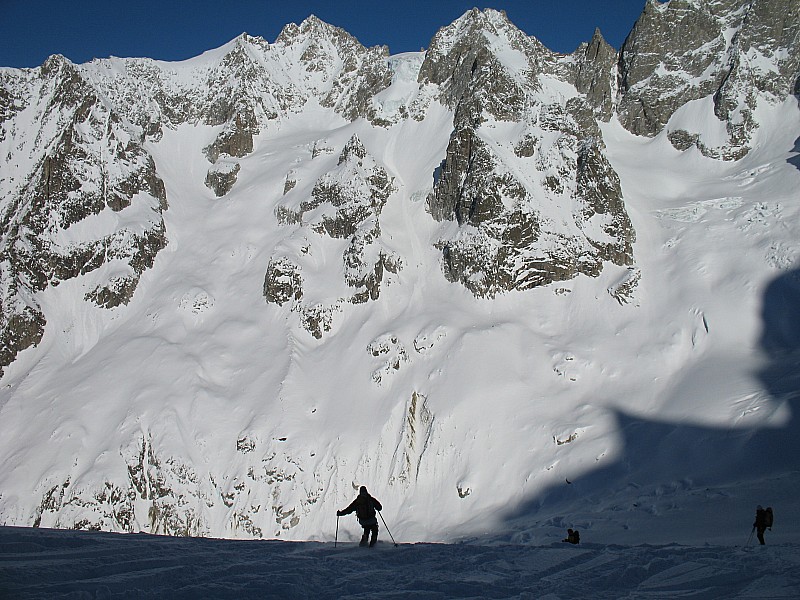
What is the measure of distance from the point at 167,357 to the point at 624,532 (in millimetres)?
40969

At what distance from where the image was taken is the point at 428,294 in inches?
2207

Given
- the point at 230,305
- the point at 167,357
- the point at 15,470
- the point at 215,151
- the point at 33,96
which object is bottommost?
the point at 15,470

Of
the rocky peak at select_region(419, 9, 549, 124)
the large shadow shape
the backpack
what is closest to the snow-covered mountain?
the large shadow shape

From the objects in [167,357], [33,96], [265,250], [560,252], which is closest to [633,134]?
[560,252]

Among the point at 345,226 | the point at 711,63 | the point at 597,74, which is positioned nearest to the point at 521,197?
the point at 345,226

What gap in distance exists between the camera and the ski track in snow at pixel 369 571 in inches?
332

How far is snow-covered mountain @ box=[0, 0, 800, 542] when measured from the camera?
39938mm

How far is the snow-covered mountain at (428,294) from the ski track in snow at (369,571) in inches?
534

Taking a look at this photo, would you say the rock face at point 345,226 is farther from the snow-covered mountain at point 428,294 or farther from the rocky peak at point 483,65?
the rocky peak at point 483,65

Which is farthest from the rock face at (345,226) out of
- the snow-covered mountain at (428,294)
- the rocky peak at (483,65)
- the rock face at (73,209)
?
the rock face at (73,209)

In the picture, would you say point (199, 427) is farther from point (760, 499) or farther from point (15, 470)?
point (760, 499)

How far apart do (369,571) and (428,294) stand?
152 feet

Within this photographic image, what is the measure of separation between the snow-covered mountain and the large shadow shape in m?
0.19

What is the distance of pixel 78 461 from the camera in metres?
46.8
